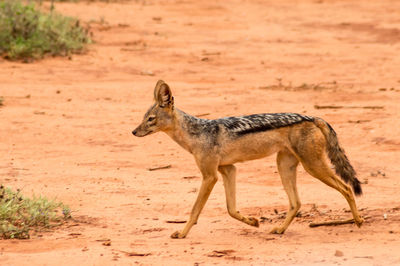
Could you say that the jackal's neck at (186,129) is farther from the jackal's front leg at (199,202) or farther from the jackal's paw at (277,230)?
the jackal's paw at (277,230)

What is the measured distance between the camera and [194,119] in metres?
8.26

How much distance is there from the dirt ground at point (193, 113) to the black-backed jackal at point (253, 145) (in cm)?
38

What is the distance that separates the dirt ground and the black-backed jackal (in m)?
0.38

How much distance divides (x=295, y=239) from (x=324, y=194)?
187 centimetres

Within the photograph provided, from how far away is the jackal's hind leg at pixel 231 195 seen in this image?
8000 mm

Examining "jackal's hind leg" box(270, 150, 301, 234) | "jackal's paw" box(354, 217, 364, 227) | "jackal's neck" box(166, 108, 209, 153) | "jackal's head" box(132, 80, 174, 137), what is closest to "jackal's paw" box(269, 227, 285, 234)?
"jackal's hind leg" box(270, 150, 301, 234)

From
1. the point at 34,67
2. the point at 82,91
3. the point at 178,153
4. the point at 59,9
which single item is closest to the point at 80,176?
the point at 178,153

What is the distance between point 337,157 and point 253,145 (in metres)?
0.89

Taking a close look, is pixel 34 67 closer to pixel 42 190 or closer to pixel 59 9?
pixel 59 9

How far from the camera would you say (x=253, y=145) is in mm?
8031

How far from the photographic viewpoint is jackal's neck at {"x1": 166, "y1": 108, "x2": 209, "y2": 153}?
8.12m

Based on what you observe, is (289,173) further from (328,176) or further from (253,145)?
(253,145)

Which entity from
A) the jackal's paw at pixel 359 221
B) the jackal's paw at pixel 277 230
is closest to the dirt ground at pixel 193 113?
the jackal's paw at pixel 359 221

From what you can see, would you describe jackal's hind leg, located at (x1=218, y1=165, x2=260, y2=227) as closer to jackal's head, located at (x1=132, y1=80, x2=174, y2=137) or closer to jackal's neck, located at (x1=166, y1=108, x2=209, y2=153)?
jackal's neck, located at (x1=166, y1=108, x2=209, y2=153)
